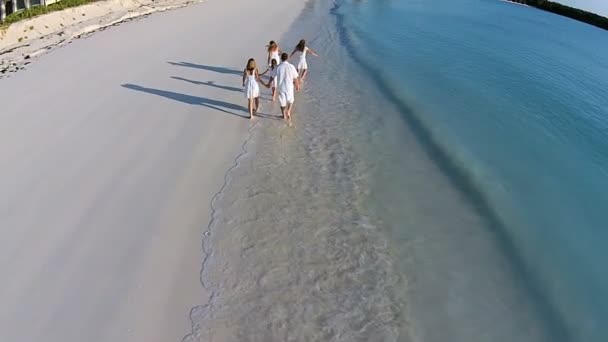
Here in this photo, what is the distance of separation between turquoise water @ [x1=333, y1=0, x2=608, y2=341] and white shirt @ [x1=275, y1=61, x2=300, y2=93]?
378 cm

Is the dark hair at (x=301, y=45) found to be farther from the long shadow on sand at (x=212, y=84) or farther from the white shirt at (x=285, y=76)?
the white shirt at (x=285, y=76)

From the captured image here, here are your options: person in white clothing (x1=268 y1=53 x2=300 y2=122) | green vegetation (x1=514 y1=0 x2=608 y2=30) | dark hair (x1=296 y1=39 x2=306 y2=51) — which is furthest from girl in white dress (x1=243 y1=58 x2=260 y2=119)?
green vegetation (x1=514 y1=0 x2=608 y2=30)

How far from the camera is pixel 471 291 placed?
785cm

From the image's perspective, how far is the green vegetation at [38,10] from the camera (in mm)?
21359

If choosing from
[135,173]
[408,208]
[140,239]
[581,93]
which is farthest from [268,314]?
[581,93]

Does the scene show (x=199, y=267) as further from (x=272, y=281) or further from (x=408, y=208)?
(x=408, y=208)

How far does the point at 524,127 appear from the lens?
14.1m

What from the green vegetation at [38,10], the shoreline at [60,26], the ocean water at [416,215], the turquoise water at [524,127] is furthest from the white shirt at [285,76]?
the green vegetation at [38,10]

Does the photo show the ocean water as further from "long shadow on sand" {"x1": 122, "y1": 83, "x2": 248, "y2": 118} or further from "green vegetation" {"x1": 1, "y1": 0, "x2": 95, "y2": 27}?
"green vegetation" {"x1": 1, "y1": 0, "x2": 95, "y2": 27}

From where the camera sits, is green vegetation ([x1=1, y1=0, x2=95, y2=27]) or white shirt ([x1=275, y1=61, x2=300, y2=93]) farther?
green vegetation ([x1=1, y1=0, x2=95, y2=27])

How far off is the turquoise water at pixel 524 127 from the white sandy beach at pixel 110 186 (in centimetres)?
537

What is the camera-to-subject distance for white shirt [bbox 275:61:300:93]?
12.2 metres

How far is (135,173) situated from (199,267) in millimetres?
3226

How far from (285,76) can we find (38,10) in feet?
56.0
